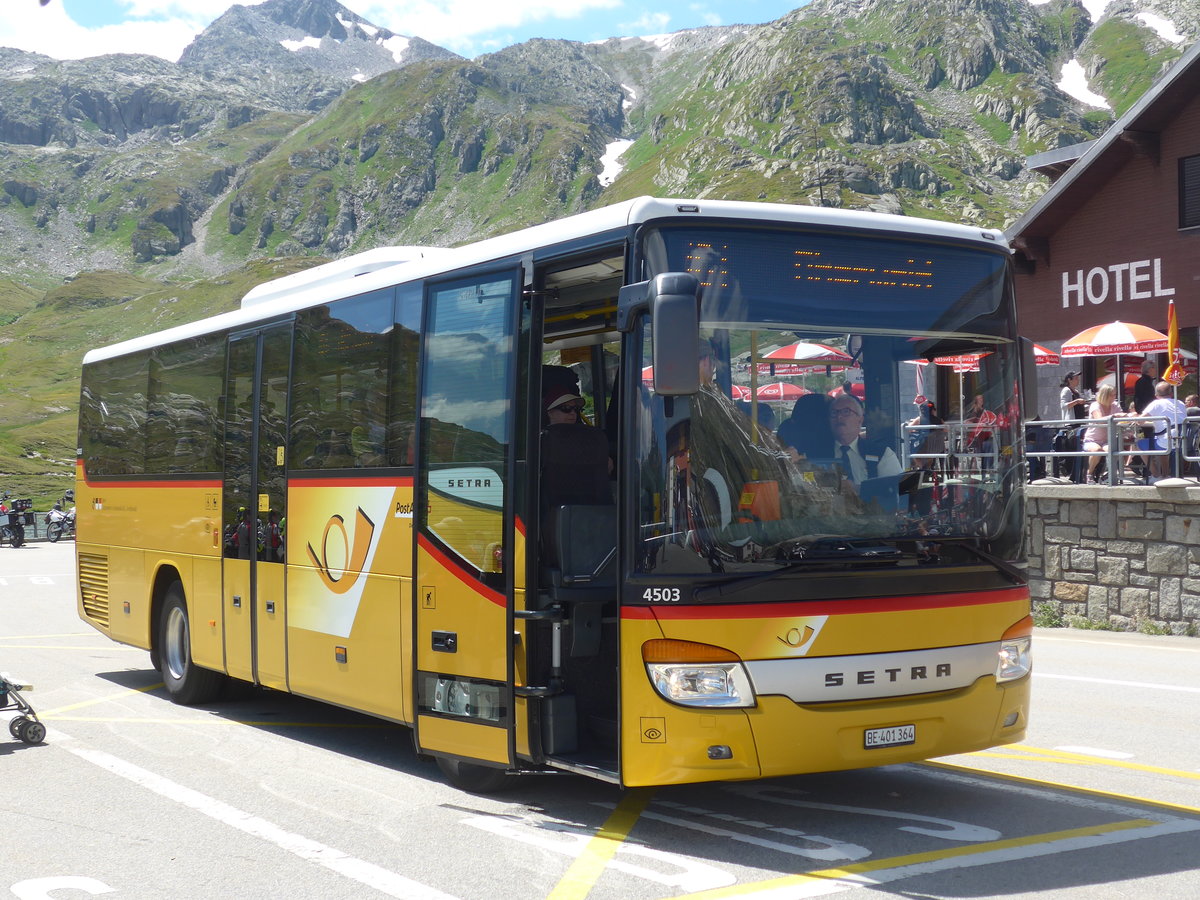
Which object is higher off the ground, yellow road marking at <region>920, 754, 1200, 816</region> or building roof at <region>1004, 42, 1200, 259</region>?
building roof at <region>1004, 42, 1200, 259</region>

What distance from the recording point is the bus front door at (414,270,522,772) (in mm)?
6902

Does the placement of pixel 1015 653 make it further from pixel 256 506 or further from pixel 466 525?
pixel 256 506

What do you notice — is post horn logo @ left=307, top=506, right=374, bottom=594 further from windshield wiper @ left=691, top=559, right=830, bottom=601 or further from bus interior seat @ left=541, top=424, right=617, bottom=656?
windshield wiper @ left=691, top=559, right=830, bottom=601

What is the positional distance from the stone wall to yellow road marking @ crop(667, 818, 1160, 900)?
9537 millimetres

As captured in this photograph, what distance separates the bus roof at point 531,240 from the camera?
20.5 feet

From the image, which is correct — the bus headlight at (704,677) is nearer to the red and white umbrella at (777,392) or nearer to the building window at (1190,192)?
the red and white umbrella at (777,392)

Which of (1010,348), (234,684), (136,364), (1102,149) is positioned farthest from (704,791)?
(1102,149)

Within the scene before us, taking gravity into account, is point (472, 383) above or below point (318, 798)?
above

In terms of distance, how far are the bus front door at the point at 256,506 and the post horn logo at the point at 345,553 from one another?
682 mm

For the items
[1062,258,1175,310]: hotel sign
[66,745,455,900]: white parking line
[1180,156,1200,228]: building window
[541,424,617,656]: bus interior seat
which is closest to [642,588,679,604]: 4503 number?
[541,424,617,656]: bus interior seat

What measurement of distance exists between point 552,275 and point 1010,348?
2324 mm

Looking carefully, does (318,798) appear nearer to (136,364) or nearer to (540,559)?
(540,559)

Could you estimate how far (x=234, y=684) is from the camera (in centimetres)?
1139

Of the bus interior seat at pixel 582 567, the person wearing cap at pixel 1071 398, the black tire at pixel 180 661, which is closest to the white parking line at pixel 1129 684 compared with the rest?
the bus interior seat at pixel 582 567
